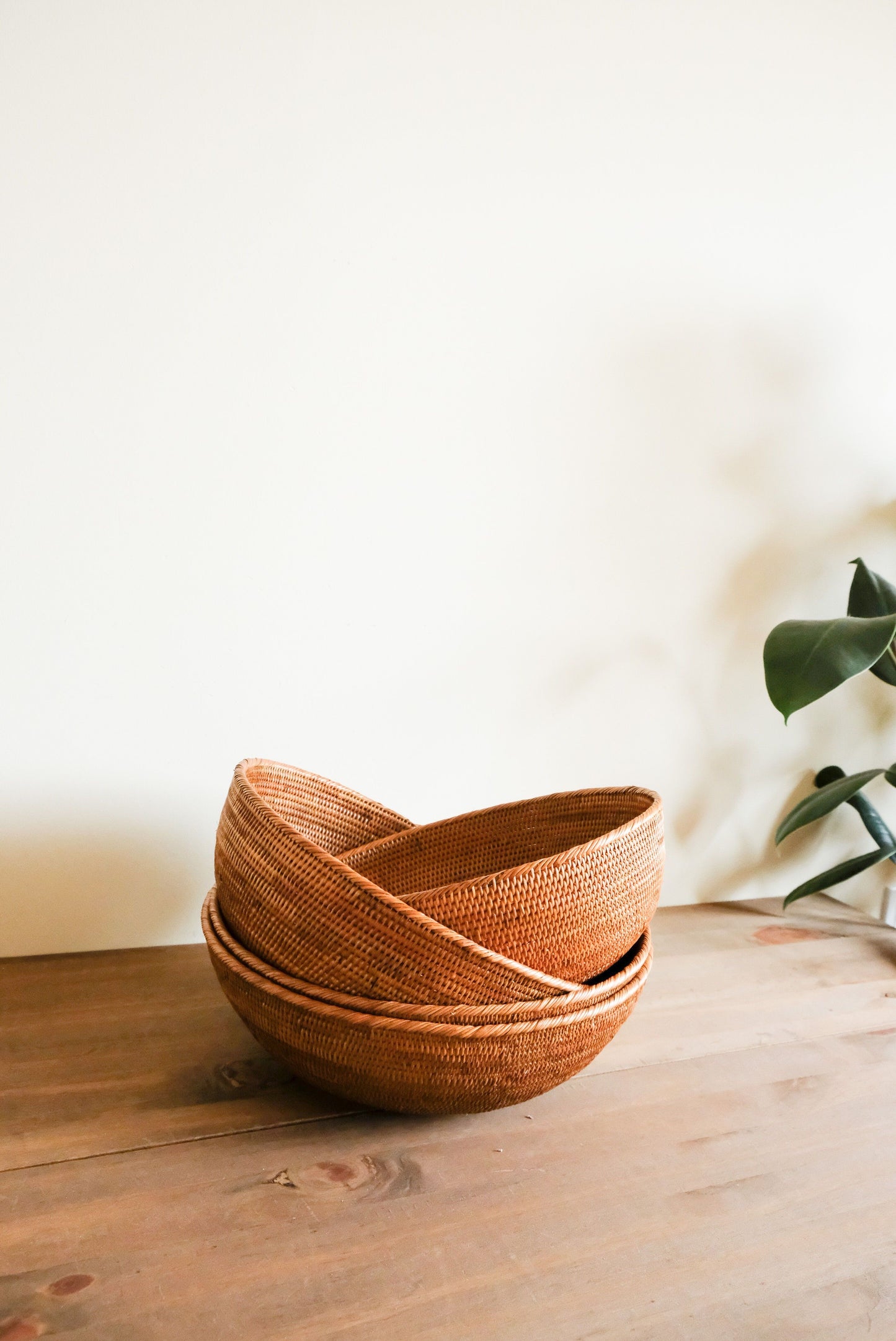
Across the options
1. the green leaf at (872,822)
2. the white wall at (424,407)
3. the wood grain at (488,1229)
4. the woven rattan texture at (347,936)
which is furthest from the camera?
the green leaf at (872,822)

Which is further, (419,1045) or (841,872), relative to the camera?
(841,872)

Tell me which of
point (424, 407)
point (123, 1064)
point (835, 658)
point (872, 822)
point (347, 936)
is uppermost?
point (424, 407)

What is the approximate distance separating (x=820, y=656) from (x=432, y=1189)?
2.62 feet

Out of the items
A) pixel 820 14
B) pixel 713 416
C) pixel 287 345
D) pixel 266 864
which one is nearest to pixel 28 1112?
pixel 266 864

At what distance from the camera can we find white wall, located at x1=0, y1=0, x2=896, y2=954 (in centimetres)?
115

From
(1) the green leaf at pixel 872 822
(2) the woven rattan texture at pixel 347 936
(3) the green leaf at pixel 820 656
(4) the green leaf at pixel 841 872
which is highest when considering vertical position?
(3) the green leaf at pixel 820 656

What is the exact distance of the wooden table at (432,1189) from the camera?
2.23 feet

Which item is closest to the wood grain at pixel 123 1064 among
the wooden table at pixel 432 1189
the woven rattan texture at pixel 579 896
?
the wooden table at pixel 432 1189

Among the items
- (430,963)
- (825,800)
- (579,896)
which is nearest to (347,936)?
(430,963)

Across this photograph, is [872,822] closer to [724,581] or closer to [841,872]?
[841,872]

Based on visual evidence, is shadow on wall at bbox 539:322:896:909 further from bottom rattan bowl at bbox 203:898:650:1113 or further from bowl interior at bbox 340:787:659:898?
bottom rattan bowl at bbox 203:898:650:1113

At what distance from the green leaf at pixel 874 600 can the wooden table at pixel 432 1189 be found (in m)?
0.57

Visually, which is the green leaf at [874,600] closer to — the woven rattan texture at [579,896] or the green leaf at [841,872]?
the green leaf at [841,872]

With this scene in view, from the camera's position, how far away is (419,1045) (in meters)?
0.80
